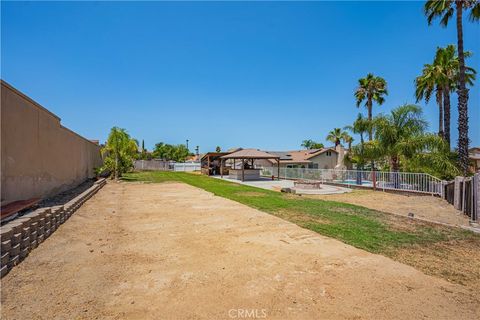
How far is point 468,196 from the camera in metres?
9.09

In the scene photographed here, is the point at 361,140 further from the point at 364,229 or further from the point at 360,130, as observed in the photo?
the point at 364,229

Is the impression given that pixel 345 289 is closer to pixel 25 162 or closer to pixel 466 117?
pixel 25 162

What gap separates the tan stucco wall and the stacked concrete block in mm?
1083

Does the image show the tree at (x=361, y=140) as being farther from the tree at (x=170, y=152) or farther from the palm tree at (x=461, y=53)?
the tree at (x=170, y=152)

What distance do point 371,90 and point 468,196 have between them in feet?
74.3

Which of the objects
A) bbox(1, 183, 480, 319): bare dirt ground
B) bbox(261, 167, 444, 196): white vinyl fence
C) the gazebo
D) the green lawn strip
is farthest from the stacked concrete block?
the gazebo

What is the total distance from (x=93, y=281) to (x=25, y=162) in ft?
Answer: 17.0

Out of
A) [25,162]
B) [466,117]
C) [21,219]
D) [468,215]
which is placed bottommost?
[468,215]

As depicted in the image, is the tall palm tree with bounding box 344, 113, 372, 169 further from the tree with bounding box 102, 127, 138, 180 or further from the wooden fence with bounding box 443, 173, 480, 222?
the tree with bounding box 102, 127, 138, 180

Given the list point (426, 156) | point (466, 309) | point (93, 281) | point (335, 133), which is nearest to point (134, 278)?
point (93, 281)

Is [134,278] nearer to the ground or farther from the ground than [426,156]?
nearer to the ground

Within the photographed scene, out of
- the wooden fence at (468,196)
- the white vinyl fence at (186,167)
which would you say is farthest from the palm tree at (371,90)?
the white vinyl fence at (186,167)

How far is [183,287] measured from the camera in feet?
11.1

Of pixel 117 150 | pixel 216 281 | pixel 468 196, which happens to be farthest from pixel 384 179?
pixel 117 150
